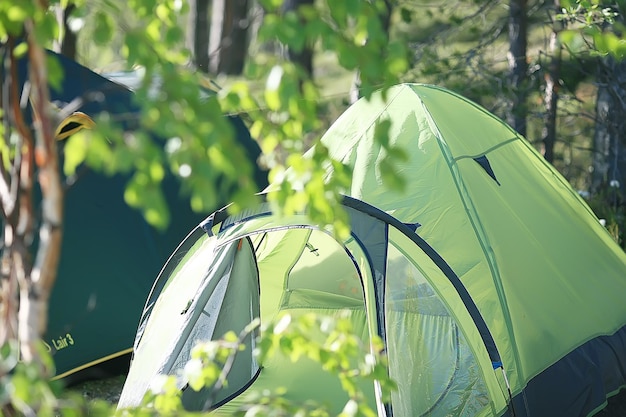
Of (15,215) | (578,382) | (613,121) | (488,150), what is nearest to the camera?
(15,215)

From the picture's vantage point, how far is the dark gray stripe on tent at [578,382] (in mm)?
3842

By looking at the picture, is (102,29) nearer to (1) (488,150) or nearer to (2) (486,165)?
(2) (486,165)

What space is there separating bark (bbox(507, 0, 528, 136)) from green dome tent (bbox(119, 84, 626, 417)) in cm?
166

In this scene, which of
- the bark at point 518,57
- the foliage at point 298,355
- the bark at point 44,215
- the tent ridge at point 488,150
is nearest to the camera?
the bark at point 44,215

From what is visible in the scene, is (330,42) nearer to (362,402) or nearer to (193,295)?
(362,402)

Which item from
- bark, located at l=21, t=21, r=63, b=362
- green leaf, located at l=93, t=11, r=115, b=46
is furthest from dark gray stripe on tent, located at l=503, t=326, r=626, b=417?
green leaf, located at l=93, t=11, r=115, b=46

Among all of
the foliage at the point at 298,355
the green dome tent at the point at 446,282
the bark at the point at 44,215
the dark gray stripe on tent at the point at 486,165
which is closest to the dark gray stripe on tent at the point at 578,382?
the green dome tent at the point at 446,282

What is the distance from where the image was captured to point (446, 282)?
3.67 meters

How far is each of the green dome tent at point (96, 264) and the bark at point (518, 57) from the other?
2252 mm

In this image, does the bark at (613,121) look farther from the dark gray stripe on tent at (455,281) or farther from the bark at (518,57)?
the dark gray stripe on tent at (455,281)

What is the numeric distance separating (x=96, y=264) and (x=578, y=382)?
2803 mm

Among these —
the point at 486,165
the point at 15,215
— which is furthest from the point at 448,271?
the point at 15,215

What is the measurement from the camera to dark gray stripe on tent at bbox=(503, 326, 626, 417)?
3842mm

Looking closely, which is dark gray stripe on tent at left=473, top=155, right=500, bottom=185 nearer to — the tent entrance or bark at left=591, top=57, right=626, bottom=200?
the tent entrance
